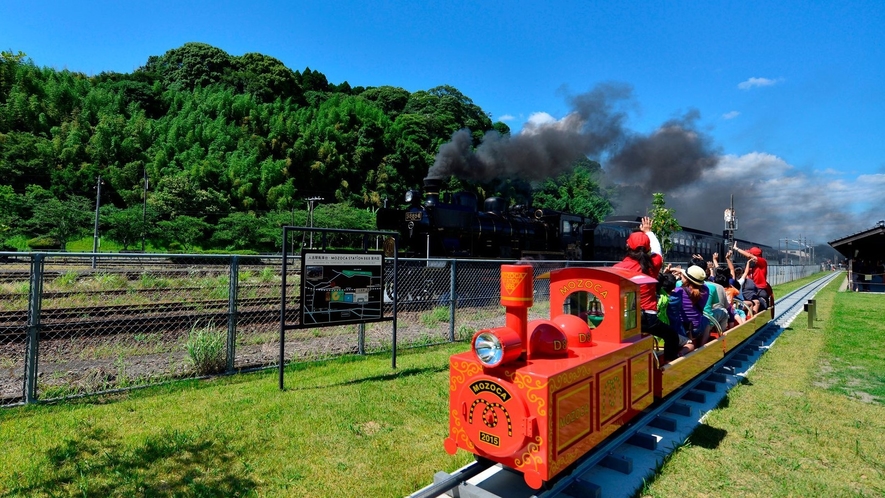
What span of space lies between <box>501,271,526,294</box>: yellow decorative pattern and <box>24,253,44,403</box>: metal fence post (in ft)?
16.2

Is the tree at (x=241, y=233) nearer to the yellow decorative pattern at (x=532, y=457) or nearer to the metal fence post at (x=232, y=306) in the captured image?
the metal fence post at (x=232, y=306)

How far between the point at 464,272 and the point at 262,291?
268 inches

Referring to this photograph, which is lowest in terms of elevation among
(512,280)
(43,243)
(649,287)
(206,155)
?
(649,287)

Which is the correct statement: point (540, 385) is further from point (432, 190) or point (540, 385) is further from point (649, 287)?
point (432, 190)

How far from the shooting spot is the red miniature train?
9.37 ft

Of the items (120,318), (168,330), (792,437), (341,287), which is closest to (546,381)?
(792,437)

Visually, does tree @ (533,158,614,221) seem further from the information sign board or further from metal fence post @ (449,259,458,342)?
the information sign board

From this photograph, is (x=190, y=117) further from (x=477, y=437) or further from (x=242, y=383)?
(x=477, y=437)

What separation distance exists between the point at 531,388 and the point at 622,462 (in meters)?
1.48

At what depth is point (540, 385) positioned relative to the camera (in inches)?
110

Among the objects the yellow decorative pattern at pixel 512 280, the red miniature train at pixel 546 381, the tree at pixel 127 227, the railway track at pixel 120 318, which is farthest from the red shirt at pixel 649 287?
the tree at pixel 127 227

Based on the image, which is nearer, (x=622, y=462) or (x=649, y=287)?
(x=622, y=462)

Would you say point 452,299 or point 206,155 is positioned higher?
point 206,155

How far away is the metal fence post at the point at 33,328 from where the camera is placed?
15.6 feet
